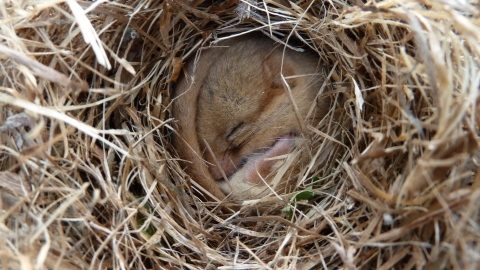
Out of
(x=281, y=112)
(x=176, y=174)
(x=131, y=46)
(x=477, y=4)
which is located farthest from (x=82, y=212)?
(x=477, y=4)

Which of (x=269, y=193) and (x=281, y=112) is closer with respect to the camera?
(x=269, y=193)

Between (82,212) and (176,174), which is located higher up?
(82,212)

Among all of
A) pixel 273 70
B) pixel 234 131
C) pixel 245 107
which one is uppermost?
pixel 273 70

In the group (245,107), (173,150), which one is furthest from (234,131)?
(173,150)

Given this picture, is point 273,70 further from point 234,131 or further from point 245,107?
point 234,131

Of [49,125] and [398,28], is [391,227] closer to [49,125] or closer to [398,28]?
[398,28]
